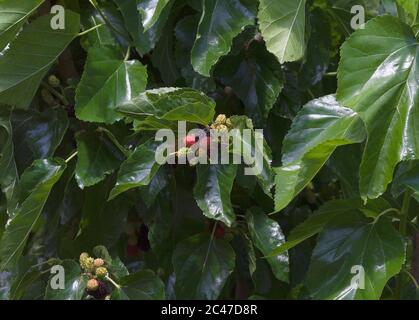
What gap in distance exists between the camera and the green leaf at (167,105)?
921 millimetres

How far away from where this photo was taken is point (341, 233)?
3.29ft

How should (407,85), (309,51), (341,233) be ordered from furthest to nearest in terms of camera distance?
(309,51) → (341,233) → (407,85)

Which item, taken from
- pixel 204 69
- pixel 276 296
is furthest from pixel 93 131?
pixel 276 296

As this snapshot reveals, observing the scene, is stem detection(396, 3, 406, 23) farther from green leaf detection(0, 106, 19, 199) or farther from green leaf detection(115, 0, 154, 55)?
green leaf detection(0, 106, 19, 199)

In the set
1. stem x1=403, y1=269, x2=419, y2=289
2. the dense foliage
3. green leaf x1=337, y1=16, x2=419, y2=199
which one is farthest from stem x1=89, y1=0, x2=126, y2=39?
stem x1=403, y1=269, x2=419, y2=289

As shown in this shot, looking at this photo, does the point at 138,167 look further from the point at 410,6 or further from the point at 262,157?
the point at 410,6

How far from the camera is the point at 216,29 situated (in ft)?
3.27

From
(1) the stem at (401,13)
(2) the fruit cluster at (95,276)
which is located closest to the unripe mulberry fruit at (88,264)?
(2) the fruit cluster at (95,276)

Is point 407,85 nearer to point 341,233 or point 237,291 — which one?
point 341,233

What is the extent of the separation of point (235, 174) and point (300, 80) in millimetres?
233

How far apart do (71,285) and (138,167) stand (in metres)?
0.18

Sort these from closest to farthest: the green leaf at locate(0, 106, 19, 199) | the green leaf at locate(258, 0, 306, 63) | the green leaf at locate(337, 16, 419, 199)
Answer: the green leaf at locate(337, 16, 419, 199) < the green leaf at locate(258, 0, 306, 63) < the green leaf at locate(0, 106, 19, 199)

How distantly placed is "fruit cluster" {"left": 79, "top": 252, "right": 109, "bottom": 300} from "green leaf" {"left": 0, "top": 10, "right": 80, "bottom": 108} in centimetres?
21

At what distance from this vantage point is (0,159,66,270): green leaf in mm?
1008
